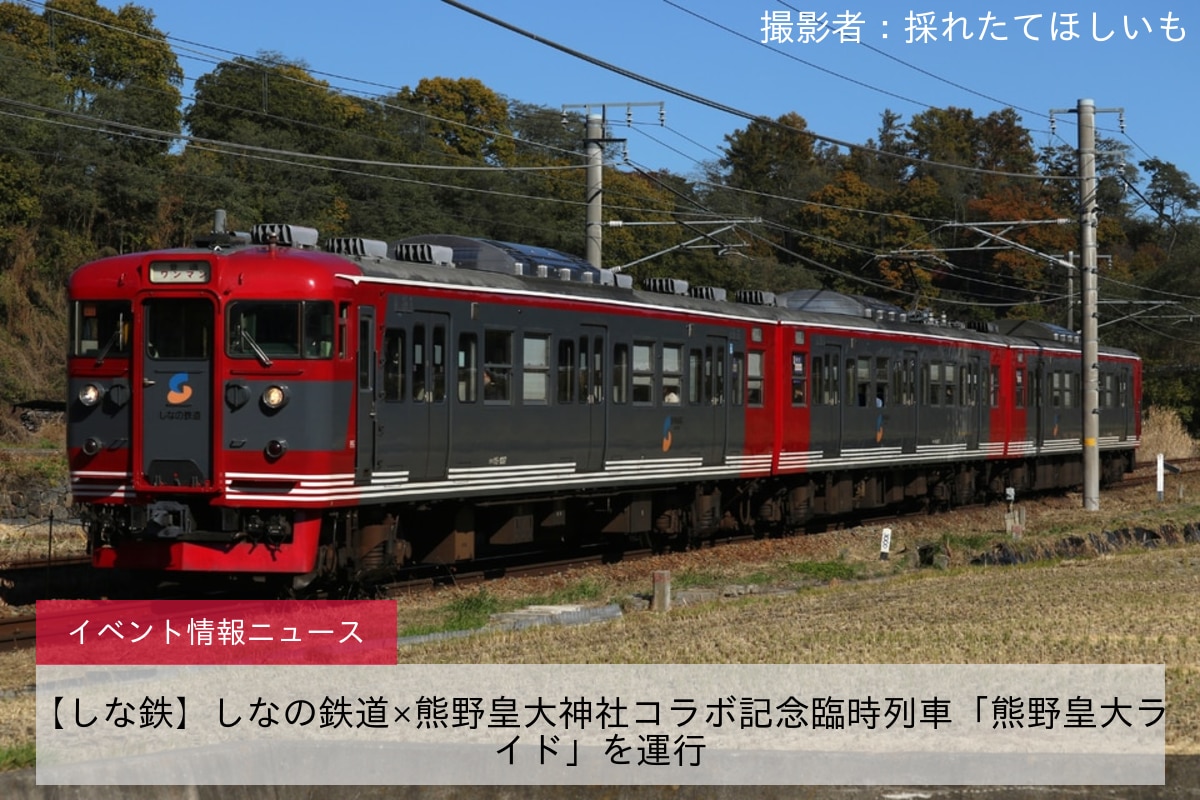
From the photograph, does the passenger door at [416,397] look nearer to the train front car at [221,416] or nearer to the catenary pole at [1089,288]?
the train front car at [221,416]

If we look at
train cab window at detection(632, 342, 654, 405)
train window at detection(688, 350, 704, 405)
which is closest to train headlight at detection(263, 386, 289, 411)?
train cab window at detection(632, 342, 654, 405)

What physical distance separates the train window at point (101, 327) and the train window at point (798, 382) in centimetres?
1197

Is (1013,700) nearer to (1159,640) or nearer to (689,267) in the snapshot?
(1159,640)

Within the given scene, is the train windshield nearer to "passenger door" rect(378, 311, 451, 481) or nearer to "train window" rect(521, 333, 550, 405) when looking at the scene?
"passenger door" rect(378, 311, 451, 481)

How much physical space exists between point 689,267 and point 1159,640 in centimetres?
5006

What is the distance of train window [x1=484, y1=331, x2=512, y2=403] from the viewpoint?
59.3ft

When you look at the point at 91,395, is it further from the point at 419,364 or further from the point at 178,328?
the point at 419,364

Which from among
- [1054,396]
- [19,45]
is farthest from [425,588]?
[19,45]

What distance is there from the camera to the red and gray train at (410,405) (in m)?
15.6

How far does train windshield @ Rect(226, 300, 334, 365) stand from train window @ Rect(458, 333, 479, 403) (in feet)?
7.24

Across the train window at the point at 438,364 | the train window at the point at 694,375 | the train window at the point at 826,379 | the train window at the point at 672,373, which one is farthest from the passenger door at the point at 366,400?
the train window at the point at 826,379

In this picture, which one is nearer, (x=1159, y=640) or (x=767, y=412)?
(x=1159, y=640)

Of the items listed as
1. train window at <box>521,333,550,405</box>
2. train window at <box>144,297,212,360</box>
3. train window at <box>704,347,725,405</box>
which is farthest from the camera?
train window at <box>704,347,725,405</box>

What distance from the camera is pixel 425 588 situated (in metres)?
18.3
